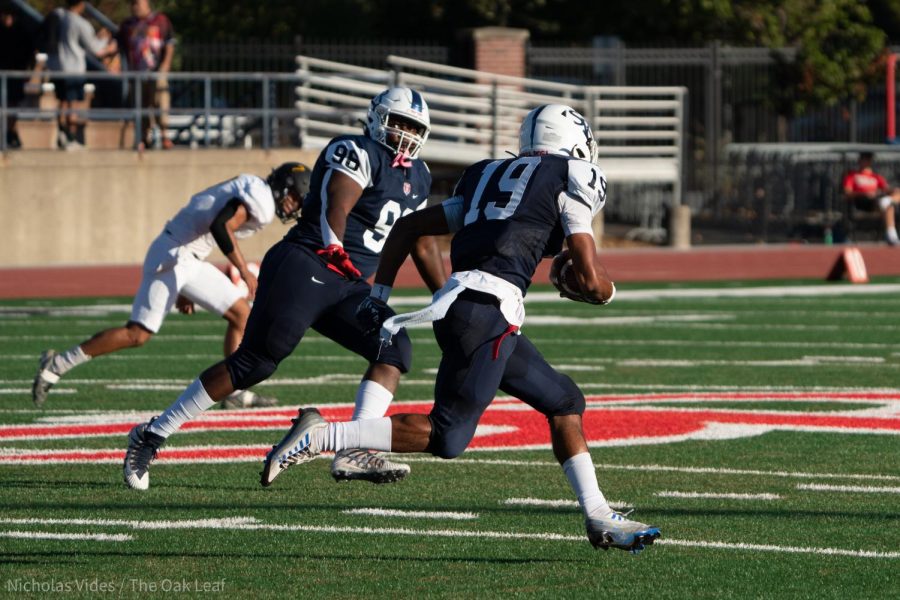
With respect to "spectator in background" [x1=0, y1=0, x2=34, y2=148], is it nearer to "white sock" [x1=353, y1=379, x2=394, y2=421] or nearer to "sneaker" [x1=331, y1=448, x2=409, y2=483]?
"white sock" [x1=353, y1=379, x2=394, y2=421]

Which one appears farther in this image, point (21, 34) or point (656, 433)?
point (21, 34)

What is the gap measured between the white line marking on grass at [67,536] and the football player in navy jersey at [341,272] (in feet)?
3.19

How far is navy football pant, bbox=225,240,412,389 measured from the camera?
8109 mm

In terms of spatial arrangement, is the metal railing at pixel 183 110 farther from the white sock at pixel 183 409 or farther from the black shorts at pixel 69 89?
the white sock at pixel 183 409

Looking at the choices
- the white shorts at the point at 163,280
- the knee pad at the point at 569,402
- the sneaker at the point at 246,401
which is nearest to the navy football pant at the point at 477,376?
the knee pad at the point at 569,402

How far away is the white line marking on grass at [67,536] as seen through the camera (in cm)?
680

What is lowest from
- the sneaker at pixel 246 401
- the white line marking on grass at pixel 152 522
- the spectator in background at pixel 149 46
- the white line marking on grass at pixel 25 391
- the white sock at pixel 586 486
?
the white line marking on grass at pixel 25 391

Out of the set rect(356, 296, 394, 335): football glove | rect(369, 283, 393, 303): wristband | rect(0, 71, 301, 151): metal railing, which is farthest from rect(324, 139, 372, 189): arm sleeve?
rect(0, 71, 301, 151): metal railing

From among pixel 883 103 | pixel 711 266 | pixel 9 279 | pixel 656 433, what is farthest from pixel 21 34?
pixel 883 103

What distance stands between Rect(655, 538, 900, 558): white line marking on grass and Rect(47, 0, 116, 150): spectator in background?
16051mm

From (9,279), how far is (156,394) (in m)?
9.57

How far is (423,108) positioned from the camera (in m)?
8.56

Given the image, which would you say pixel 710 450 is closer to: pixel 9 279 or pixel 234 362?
pixel 234 362

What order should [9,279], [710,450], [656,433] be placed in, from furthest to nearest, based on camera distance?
[9,279] < [656,433] < [710,450]
